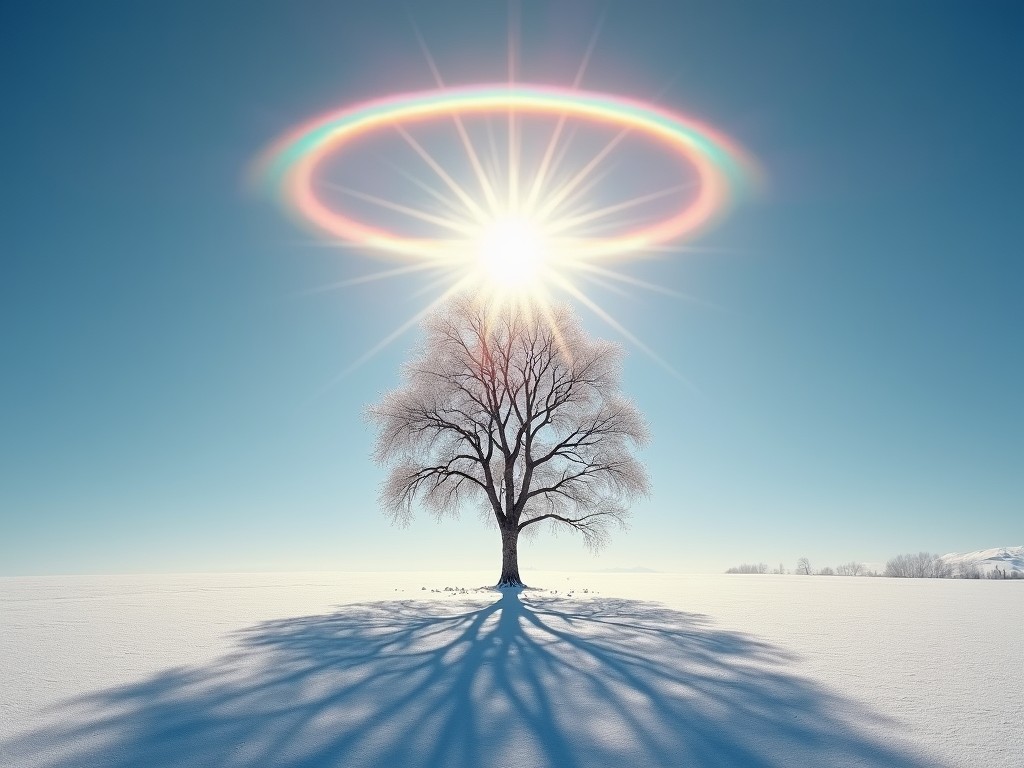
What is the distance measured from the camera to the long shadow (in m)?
3.64

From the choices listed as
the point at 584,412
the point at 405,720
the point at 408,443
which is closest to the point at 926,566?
the point at 584,412

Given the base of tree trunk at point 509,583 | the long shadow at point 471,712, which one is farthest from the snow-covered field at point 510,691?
the base of tree trunk at point 509,583

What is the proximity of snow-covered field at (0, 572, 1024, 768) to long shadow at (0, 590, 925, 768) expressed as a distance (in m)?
0.02

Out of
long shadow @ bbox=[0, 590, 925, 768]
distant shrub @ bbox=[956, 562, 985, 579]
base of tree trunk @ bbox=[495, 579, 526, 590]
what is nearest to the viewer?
long shadow @ bbox=[0, 590, 925, 768]

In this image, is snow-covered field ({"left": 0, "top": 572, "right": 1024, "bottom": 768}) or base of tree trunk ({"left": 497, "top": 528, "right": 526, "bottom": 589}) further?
base of tree trunk ({"left": 497, "top": 528, "right": 526, "bottom": 589})

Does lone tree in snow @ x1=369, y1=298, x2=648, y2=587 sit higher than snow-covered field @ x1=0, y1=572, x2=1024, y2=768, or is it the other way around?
lone tree in snow @ x1=369, y1=298, x2=648, y2=587

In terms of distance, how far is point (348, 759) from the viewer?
3.56 m

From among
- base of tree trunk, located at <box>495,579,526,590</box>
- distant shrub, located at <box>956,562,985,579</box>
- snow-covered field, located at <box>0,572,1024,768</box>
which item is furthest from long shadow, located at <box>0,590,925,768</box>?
distant shrub, located at <box>956,562,985,579</box>

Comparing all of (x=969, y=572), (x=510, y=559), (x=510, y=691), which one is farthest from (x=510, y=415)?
(x=969, y=572)

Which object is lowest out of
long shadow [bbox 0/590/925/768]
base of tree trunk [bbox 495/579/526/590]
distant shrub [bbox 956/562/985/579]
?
long shadow [bbox 0/590/925/768]

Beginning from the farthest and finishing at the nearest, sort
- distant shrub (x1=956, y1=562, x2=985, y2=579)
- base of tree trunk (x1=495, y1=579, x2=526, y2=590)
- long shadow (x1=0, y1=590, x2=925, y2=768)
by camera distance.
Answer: distant shrub (x1=956, y1=562, x2=985, y2=579)
base of tree trunk (x1=495, y1=579, x2=526, y2=590)
long shadow (x1=0, y1=590, x2=925, y2=768)

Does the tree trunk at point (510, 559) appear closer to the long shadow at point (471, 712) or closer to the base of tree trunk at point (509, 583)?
the base of tree trunk at point (509, 583)

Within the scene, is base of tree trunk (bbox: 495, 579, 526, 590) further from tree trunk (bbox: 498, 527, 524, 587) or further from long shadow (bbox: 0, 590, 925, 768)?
long shadow (bbox: 0, 590, 925, 768)

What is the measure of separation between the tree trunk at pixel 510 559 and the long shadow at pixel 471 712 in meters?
12.4
